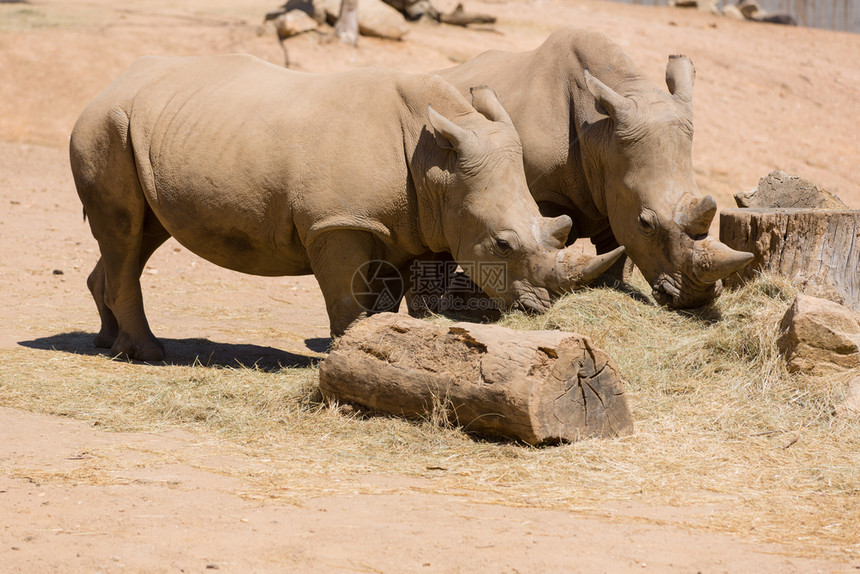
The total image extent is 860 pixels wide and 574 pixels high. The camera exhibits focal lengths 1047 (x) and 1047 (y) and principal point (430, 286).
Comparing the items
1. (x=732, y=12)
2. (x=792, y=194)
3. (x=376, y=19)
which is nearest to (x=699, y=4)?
(x=732, y=12)

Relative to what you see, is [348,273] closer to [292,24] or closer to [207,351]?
[207,351]

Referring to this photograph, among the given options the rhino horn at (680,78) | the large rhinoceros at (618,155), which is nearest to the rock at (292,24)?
the large rhinoceros at (618,155)

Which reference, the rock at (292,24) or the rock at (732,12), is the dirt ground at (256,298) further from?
the rock at (732,12)

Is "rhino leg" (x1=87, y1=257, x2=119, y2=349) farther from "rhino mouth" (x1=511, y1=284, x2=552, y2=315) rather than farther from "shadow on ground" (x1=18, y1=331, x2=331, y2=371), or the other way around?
"rhino mouth" (x1=511, y1=284, x2=552, y2=315)

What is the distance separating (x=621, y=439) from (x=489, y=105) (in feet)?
8.77

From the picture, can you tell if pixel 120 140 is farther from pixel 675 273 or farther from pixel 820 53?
pixel 820 53

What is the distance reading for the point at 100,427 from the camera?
5773 mm

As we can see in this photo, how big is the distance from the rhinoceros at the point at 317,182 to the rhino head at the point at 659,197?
0.56 m

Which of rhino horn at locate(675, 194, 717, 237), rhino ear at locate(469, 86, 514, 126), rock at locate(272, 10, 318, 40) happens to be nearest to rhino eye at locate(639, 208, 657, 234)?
rhino horn at locate(675, 194, 717, 237)

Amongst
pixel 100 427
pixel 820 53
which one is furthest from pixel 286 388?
pixel 820 53

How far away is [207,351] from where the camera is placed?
27.2ft

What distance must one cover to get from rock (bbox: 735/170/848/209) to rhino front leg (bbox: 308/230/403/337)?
2.89 metres

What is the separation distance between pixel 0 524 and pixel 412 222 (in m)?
3.47

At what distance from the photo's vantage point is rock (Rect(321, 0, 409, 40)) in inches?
789
